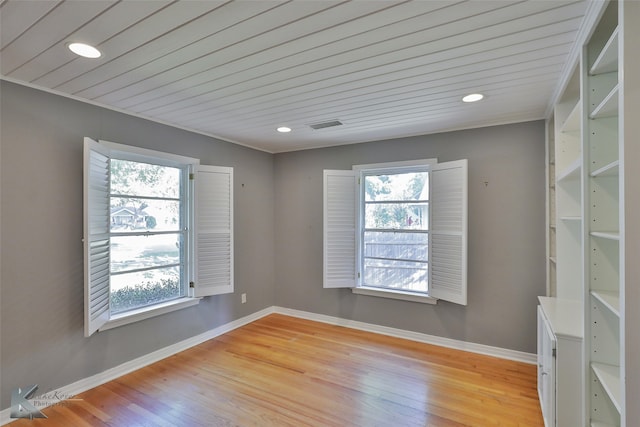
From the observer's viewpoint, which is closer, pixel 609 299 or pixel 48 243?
pixel 609 299

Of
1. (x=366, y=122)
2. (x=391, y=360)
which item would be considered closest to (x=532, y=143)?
(x=366, y=122)

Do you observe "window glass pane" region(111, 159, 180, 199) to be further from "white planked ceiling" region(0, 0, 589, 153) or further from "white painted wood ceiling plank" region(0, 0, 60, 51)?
"white painted wood ceiling plank" region(0, 0, 60, 51)

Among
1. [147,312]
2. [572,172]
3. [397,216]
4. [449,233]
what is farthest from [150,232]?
[572,172]

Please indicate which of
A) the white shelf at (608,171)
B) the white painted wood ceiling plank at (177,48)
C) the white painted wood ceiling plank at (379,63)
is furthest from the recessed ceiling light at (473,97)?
the white painted wood ceiling plank at (177,48)

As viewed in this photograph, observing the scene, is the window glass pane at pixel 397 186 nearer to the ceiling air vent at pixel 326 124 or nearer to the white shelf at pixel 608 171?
the ceiling air vent at pixel 326 124

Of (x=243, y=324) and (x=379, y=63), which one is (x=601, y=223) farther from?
(x=243, y=324)

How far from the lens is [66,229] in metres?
2.47

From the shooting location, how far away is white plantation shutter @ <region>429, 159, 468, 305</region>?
3.15m

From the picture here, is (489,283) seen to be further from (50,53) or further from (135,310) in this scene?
(50,53)

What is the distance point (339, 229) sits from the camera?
3.99 m

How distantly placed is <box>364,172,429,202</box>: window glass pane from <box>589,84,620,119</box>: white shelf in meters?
2.13

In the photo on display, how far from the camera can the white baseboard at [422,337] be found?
312cm

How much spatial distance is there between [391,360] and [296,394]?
1.10m

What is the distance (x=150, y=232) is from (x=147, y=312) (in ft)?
2.59
